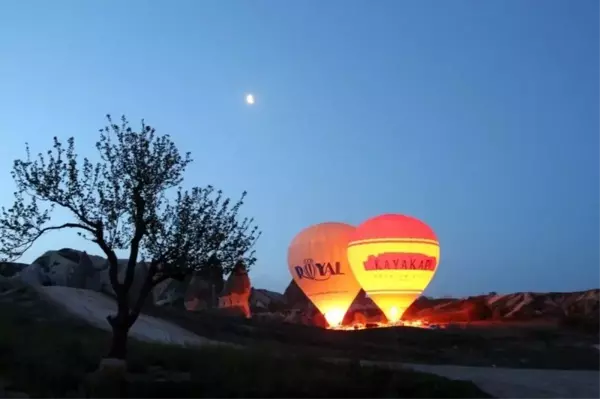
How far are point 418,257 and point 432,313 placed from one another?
1230cm

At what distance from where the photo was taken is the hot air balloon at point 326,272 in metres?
40.5

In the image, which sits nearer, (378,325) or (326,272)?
(378,325)

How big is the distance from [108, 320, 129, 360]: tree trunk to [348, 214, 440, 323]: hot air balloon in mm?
25020

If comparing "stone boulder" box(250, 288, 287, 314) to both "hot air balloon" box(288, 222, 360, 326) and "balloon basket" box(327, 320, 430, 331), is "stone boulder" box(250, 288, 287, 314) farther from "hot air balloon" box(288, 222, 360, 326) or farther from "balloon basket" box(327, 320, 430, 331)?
"balloon basket" box(327, 320, 430, 331)

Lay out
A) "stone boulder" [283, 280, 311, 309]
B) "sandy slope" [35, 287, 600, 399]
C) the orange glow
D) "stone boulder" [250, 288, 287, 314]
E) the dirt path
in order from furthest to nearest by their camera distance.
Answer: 1. "stone boulder" [250, 288, 287, 314]
2. "stone boulder" [283, 280, 311, 309]
3. the orange glow
4. "sandy slope" [35, 287, 600, 399]
5. the dirt path

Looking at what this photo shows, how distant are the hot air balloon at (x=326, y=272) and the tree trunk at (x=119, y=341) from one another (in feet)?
87.0

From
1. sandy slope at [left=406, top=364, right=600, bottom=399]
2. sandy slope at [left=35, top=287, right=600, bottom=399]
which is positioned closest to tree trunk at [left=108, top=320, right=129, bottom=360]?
sandy slope at [left=35, top=287, right=600, bottom=399]

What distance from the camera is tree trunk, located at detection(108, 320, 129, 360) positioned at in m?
14.0

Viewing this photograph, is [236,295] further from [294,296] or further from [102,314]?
[294,296]

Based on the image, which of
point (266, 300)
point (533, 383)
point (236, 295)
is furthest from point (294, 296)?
point (533, 383)

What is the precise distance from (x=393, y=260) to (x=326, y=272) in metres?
4.28

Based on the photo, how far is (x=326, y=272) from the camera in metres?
40.8

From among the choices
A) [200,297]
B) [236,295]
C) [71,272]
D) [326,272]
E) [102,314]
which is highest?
[71,272]

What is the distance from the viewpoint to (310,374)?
13523mm
